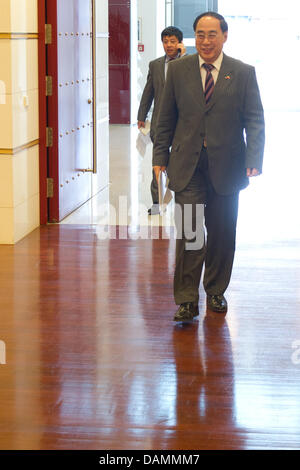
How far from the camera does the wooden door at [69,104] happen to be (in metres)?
7.71

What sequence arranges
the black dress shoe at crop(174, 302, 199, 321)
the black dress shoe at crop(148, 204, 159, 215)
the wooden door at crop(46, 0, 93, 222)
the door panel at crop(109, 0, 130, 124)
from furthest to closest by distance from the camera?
the door panel at crop(109, 0, 130, 124) < the black dress shoe at crop(148, 204, 159, 215) < the wooden door at crop(46, 0, 93, 222) < the black dress shoe at crop(174, 302, 199, 321)

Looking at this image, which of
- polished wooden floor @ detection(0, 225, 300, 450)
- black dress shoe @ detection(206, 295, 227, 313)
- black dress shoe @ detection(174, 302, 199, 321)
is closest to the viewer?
polished wooden floor @ detection(0, 225, 300, 450)

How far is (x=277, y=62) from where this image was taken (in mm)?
24297

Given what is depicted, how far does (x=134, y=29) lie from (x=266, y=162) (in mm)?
5953

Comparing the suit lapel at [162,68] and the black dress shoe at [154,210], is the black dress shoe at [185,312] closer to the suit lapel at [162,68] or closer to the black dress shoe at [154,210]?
the suit lapel at [162,68]

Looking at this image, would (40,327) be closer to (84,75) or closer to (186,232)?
(186,232)

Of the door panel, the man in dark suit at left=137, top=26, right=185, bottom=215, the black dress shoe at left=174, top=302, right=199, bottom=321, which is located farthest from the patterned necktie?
the door panel

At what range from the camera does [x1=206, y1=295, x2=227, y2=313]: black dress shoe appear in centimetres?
528

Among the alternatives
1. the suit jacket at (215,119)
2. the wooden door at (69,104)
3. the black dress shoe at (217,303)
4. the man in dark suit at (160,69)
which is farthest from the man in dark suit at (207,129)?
the wooden door at (69,104)

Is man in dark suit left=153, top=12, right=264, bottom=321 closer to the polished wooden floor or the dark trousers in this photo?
the dark trousers

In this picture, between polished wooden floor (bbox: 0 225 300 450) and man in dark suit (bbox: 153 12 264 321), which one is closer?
polished wooden floor (bbox: 0 225 300 450)

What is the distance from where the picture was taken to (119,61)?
17000mm

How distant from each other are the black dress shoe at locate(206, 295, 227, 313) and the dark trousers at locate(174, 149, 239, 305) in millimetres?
77

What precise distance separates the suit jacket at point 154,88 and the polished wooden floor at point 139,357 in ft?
4.93
